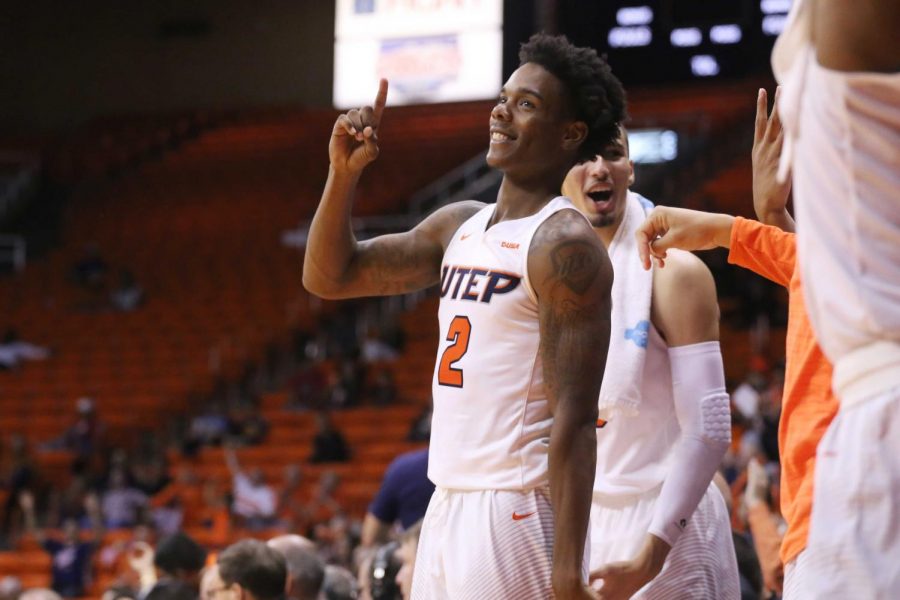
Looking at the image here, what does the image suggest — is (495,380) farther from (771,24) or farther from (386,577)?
(771,24)

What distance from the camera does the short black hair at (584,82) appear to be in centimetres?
306

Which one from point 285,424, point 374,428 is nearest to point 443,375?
point 374,428

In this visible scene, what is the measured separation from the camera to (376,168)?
2077 cm

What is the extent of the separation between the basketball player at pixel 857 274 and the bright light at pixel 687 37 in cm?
1295

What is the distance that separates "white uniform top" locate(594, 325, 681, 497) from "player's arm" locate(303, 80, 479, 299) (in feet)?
2.06

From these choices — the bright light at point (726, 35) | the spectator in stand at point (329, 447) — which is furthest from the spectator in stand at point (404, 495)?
the bright light at point (726, 35)

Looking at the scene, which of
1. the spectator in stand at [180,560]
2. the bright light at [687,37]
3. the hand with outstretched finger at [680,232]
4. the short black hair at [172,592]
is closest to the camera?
the hand with outstretched finger at [680,232]

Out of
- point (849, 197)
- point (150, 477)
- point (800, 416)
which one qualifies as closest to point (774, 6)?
point (150, 477)

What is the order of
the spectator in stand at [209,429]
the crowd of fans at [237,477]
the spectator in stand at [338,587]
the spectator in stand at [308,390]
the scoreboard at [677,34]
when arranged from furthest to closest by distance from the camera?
1. the spectator in stand at [308,390]
2. the spectator in stand at [209,429]
3. the scoreboard at [677,34]
4. the crowd of fans at [237,477]
5. the spectator in stand at [338,587]

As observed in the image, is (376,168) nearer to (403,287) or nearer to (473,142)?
(473,142)

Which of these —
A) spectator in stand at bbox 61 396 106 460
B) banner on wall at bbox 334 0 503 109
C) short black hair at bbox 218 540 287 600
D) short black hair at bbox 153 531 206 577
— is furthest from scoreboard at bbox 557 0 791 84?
short black hair at bbox 218 540 287 600

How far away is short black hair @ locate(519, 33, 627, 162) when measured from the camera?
121 inches

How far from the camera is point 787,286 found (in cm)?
300

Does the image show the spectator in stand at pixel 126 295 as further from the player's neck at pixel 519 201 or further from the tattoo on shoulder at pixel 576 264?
the tattoo on shoulder at pixel 576 264
